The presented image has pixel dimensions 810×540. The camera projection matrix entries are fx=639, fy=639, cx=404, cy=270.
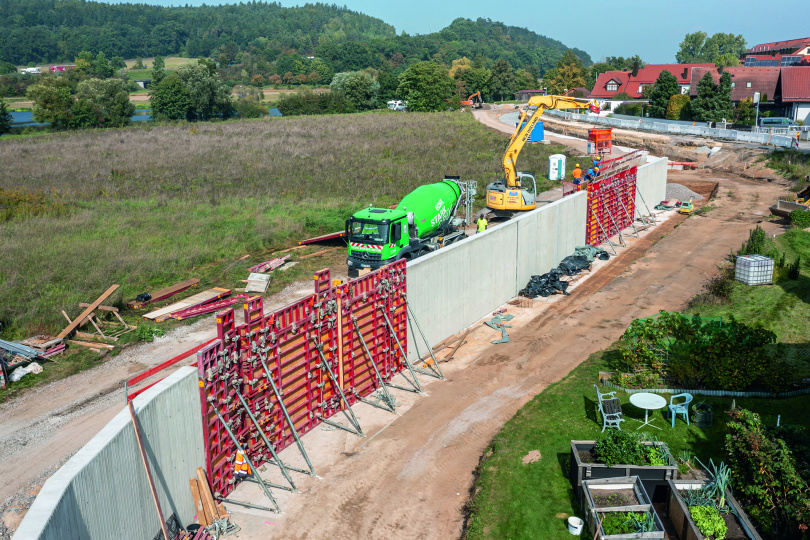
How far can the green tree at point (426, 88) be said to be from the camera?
9888cm

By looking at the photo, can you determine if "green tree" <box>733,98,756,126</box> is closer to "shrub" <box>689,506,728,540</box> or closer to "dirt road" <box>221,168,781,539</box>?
"dirt road" <box>221,168,781,539</box>

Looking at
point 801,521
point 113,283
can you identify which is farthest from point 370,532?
point 113,283

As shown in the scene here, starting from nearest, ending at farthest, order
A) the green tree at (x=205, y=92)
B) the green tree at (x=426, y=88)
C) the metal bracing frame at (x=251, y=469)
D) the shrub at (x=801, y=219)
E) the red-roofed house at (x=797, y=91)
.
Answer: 1. the metal bracing frame at (x=251, y=469)
2. the shrub at (x=801, y=219)
3. the red-roofed house at (x=797, y=91)
4. the green tree at (x=205, y=92)
5. the green tree at (x=426, y=88)

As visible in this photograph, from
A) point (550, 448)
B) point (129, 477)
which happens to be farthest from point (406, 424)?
point (129, 477)

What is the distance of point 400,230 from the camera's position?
2277 centimetres

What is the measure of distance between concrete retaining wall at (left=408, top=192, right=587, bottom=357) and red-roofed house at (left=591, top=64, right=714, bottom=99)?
83.4m

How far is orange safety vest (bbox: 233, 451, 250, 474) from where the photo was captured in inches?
459

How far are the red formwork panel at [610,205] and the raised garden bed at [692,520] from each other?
1890cm

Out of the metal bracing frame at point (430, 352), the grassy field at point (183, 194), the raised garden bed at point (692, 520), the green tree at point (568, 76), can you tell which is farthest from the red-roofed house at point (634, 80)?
the raised garden bed at point (692, 520)

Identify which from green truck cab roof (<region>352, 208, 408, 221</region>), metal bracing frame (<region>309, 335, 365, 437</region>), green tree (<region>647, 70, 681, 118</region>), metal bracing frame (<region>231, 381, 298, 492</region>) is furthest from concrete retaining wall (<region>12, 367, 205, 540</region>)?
green tree (<region>647, 70, 681, 118</region>)

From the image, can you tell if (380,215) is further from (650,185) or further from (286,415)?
(650,185)

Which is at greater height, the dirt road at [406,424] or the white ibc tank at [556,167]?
the white ibc tank at [556,167]

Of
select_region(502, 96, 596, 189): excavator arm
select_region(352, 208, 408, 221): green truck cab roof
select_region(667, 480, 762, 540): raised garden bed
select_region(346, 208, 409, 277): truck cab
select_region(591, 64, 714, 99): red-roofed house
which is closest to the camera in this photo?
select_region(667, 480, 762, 540): raised garden bed

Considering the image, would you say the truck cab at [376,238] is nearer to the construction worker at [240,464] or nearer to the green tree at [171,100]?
the construction worker at [240,464]
